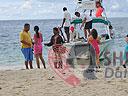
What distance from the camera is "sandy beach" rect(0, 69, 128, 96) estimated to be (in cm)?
774

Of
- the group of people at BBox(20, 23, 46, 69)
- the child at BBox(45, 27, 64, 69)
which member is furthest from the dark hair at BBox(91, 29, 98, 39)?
the group of people at BBox(20, 23, 46, 69)

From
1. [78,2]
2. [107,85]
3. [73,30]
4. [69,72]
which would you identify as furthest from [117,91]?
→ [78,2]

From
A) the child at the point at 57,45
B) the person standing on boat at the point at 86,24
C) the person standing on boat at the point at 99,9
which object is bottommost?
the child at the point at 57,45

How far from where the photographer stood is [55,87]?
8.28 meters

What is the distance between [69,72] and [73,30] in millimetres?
4377

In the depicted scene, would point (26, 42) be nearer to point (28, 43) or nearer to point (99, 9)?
point (28, 43)

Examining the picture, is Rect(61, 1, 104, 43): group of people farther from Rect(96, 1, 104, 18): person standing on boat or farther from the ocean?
the ocean

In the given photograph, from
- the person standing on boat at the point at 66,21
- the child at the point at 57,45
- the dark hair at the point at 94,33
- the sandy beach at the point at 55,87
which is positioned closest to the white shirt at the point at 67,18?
the person standing on boat at the point at 66,21

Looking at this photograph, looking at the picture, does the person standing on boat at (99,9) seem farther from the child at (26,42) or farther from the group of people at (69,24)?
the child at (26,42)

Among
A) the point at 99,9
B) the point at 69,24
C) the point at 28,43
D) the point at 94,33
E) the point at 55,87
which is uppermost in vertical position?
the point at 99,9

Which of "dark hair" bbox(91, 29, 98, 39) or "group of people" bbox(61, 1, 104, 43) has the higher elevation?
"group of people" bbox(61, 1, 104, 43)

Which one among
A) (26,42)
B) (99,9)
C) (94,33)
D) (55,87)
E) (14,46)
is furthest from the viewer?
(14,46)

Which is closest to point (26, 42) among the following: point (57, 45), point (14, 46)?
point (57, 45)

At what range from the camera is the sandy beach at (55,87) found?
7742mm
